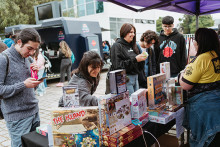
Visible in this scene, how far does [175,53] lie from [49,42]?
8.42m

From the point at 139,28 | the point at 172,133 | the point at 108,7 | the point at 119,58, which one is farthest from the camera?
the point at 139,28

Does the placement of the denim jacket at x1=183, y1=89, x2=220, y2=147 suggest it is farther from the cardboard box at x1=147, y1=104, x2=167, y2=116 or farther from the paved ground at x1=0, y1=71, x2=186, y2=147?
the paved ground at x1=0, y1=71, x2=186, y2=147

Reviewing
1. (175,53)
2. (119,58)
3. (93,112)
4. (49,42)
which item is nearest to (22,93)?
(93,112)

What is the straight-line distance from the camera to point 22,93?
194cm

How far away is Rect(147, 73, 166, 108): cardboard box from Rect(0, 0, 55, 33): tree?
61.2ft

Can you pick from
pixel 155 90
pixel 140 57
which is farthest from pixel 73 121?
pixel 140 57

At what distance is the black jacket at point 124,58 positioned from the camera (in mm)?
2922

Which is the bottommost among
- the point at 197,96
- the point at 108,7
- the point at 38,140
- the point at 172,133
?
the point at 172,133

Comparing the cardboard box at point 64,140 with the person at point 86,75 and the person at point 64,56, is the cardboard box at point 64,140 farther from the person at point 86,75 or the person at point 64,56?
the person at point 64,56

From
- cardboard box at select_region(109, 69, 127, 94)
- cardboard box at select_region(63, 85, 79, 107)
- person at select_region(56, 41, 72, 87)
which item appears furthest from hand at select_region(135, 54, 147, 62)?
person at select_region(56, 41, 72, 87)

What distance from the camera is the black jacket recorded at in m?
2.92

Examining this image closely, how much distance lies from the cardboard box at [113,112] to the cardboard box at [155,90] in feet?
1.41

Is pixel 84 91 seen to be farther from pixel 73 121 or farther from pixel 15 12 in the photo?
pixel 15 12

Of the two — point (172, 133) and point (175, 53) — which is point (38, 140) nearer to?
point (172, 133)
